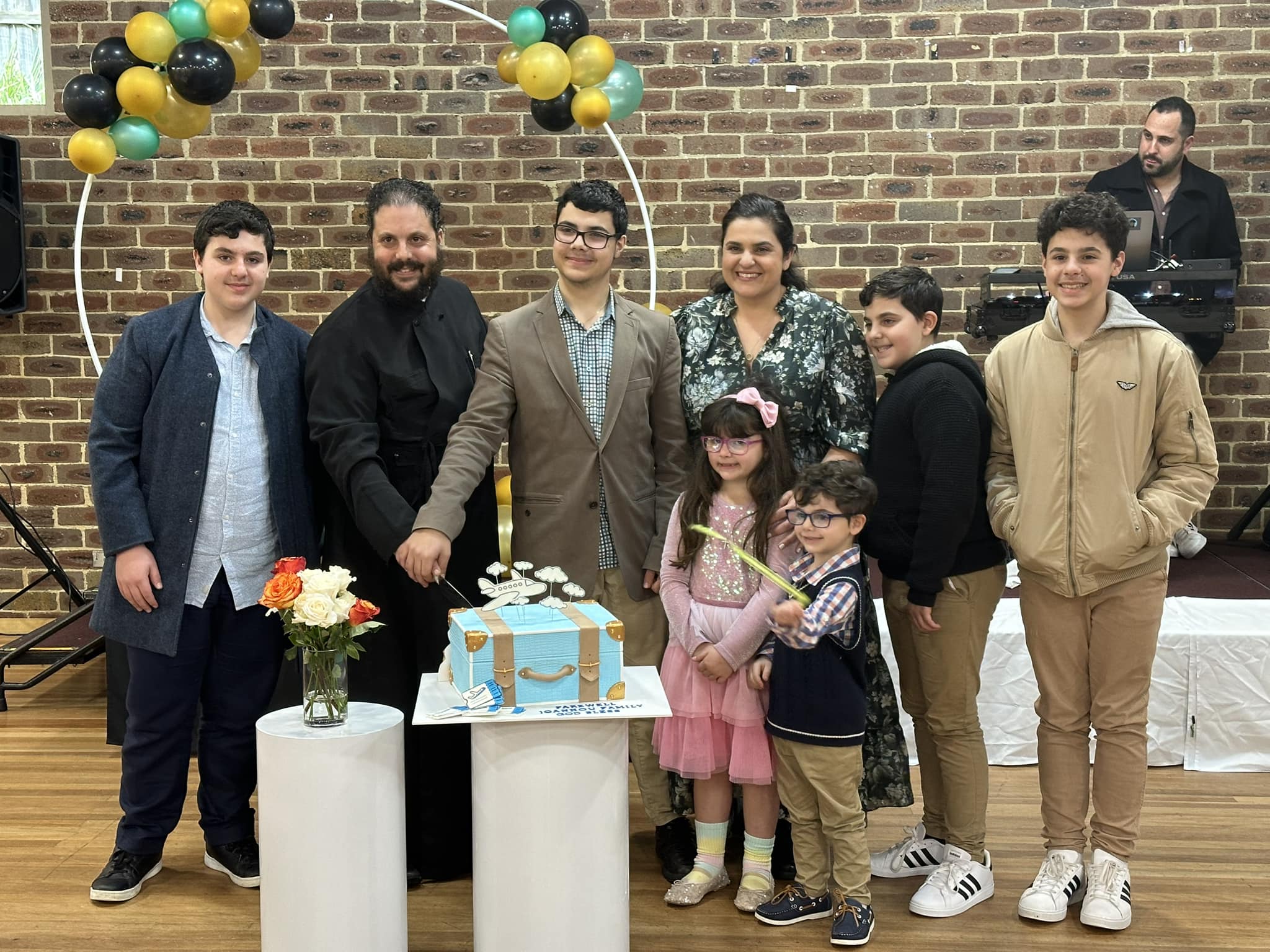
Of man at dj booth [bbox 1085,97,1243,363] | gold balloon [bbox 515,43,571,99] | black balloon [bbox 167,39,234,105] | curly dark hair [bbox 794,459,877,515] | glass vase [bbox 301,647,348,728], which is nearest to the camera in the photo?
glass vase [bbox 301,647,348,728]

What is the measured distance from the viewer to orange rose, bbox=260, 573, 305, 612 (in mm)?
2457

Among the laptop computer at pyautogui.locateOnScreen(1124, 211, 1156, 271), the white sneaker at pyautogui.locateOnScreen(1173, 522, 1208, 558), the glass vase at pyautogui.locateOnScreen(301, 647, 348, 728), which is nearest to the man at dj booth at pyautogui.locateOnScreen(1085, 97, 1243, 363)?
the laptop computer at pyautogui.locateOnScreen(1124, 211, 1156, 271)

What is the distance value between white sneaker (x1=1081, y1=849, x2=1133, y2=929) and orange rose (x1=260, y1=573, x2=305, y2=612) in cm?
185

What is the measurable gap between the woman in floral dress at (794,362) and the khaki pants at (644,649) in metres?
0.41

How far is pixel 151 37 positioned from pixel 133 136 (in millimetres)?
357

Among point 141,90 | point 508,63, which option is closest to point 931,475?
point 508,63

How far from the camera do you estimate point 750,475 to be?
109 inches

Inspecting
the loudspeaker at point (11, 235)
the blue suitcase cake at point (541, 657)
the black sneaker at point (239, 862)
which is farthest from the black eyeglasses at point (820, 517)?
the loudspeaker at point (11, 235)

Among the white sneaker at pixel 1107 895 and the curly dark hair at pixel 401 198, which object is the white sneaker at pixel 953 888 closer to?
the white sneaker at pixel 1107 895

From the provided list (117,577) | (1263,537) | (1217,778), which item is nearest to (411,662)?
(117,577)

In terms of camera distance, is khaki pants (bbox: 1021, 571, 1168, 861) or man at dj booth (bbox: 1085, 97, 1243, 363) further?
man at dj booth (bbox: 1085, 97, 1243, 363)

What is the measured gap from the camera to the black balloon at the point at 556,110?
4.56 metres

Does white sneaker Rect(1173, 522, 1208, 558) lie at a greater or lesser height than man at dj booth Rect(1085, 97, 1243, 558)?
lesser

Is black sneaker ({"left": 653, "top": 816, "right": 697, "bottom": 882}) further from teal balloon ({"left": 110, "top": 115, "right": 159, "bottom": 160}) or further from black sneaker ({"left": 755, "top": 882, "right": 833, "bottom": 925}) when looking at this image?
teal balloon ({"left": 110, "top": 115, "right": 159, "bottom": 160})
